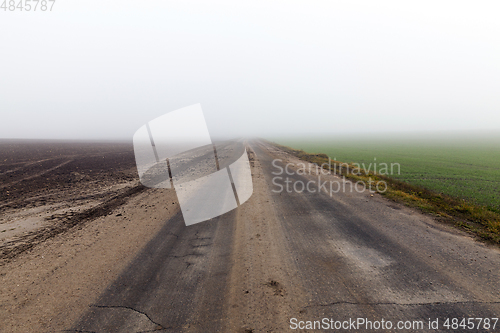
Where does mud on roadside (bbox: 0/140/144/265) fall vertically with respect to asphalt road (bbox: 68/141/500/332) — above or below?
above

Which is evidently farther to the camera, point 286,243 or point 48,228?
point 48,228

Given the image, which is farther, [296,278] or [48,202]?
[48,202]

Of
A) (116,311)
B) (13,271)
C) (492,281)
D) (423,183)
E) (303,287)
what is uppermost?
(13,271)

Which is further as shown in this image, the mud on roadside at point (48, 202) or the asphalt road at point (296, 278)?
the mud on roadside at point (48, 202)

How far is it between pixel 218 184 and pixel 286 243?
6552 mm

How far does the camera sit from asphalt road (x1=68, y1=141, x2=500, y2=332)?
3.17 m

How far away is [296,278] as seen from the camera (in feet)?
13.2

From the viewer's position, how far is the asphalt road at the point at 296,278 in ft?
10.4

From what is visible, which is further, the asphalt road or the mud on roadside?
the mud on roadside

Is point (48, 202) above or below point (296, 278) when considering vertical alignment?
above

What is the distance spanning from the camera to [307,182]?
489 inches

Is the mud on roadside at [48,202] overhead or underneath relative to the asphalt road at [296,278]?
overhead

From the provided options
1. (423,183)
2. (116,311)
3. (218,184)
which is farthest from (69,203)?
(423,183)

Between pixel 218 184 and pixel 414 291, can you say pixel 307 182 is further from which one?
pixel 414 291
